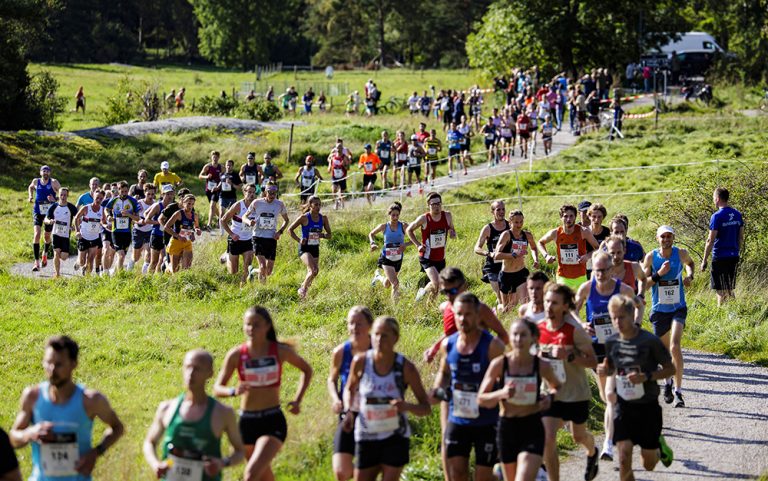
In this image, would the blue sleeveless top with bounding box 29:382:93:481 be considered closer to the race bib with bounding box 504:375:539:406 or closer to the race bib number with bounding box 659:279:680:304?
the race bib with bounding box 504:375:539:406

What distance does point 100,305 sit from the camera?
17.4 m

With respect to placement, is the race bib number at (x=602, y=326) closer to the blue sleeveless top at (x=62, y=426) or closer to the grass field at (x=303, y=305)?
the grass field at (x=303, y=305)

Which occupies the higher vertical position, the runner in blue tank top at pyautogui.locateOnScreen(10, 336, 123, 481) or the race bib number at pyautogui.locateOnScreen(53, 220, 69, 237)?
the runner in blue tank top at pyautogui.locateOnScreen(10, 336, 123, 481)

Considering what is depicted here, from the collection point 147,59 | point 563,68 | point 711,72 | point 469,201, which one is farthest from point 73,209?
point 147,59

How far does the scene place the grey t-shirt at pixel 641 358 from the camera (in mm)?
8609

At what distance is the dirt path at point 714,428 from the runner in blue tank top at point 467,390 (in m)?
1.72

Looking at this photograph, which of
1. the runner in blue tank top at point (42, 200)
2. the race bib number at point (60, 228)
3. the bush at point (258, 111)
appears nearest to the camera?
the race bib number at point (60, 228)

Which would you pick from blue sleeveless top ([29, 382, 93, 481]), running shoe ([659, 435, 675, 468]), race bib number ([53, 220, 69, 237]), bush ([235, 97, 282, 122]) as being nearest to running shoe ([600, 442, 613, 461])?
running shoe ([659, 435, 675, 468])

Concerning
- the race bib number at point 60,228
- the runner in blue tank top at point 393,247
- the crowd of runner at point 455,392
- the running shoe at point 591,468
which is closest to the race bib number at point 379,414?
the crowd of runner at point 455,392

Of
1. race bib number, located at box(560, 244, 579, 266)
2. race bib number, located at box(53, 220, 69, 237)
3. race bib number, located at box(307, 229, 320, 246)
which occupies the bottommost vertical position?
race bib number, located at box(53, 220, 69, 237)

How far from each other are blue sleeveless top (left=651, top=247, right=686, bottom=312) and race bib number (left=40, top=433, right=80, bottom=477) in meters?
6.57

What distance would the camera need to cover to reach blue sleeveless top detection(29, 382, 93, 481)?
7250 mm

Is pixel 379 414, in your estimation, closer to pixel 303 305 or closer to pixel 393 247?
pixel 393 247

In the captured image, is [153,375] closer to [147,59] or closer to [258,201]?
[258,201]
